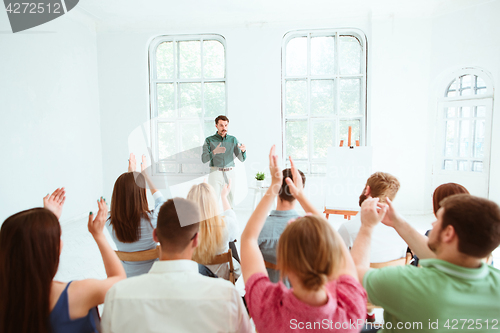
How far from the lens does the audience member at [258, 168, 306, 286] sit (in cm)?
154

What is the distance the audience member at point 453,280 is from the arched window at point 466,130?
496 centimetres

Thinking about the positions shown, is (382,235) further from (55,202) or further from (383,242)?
(55,202)

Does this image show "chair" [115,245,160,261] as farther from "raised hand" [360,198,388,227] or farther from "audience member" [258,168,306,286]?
"raised hand" [360,198,388,227]

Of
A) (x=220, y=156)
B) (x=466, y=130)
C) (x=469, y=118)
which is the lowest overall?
(x=220, y=156)

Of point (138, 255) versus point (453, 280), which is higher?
point (453, 280)

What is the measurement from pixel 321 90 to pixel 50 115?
14.9 ft

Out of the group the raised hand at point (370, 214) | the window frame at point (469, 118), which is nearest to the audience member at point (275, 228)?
the raised hand at point (370, 214)

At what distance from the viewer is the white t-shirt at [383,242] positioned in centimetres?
157

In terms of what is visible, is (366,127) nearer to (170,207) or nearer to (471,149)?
(471,149)

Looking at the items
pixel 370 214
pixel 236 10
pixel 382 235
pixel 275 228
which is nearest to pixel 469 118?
pixel 236 10

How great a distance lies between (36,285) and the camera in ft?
2.80

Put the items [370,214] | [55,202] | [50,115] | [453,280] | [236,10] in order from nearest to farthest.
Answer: [453,280] < [370,214] < [55,202] < [50,115] < [236,10]

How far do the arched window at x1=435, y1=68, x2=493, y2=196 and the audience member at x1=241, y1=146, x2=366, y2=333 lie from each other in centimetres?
526

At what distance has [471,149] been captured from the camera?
4.89 m
